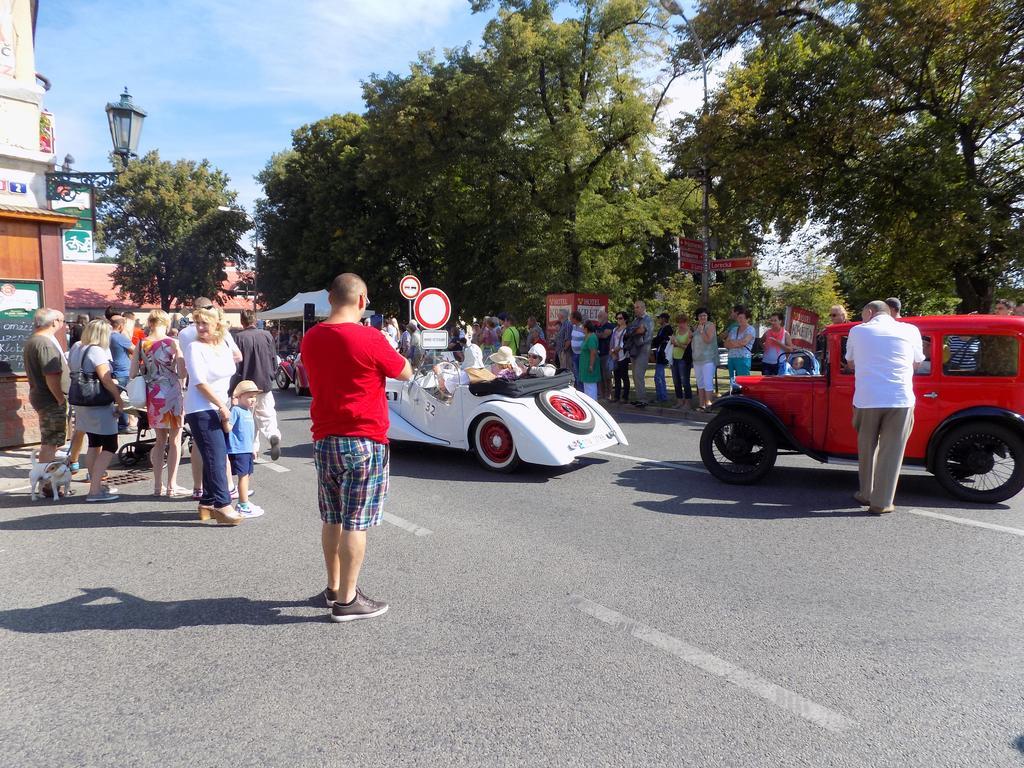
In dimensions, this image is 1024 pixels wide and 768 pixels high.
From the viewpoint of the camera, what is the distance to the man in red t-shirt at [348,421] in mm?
3803

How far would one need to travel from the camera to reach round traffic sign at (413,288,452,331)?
37.8 ft

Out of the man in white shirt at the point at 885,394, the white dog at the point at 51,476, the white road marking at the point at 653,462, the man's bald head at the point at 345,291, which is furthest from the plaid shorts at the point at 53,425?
the man in white shirt at the point at 885,394

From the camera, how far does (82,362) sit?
6688 millimetres

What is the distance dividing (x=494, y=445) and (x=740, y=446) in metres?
2.56

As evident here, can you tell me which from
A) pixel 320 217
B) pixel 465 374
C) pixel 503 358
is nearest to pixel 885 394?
pixel 503 358

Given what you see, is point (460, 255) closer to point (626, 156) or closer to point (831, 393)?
point (626, 156)

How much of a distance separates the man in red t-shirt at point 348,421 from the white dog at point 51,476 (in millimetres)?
4578

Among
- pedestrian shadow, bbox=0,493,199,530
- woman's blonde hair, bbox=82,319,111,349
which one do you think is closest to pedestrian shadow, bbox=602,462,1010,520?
pedestrian shadow, bbox=0,493,199,530

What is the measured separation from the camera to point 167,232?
46844mm

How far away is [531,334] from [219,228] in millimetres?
37317

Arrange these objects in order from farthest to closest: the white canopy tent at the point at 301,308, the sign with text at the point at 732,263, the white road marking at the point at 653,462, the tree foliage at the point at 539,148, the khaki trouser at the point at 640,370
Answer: the white canopy tent at the point at 301,308
the tree foliage at the point at 539,148
the sign with text at the point at 732,263
the khaki trouser at the point at 640,370
the white road marking at the point at 653,462

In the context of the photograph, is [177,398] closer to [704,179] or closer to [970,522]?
[970,522]

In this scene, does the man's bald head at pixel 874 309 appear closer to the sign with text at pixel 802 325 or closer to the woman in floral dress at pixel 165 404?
the woman in floral dress at pixel 165 404

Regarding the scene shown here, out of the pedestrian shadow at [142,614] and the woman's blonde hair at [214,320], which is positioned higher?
the woman's blonde hair at [214,320]
